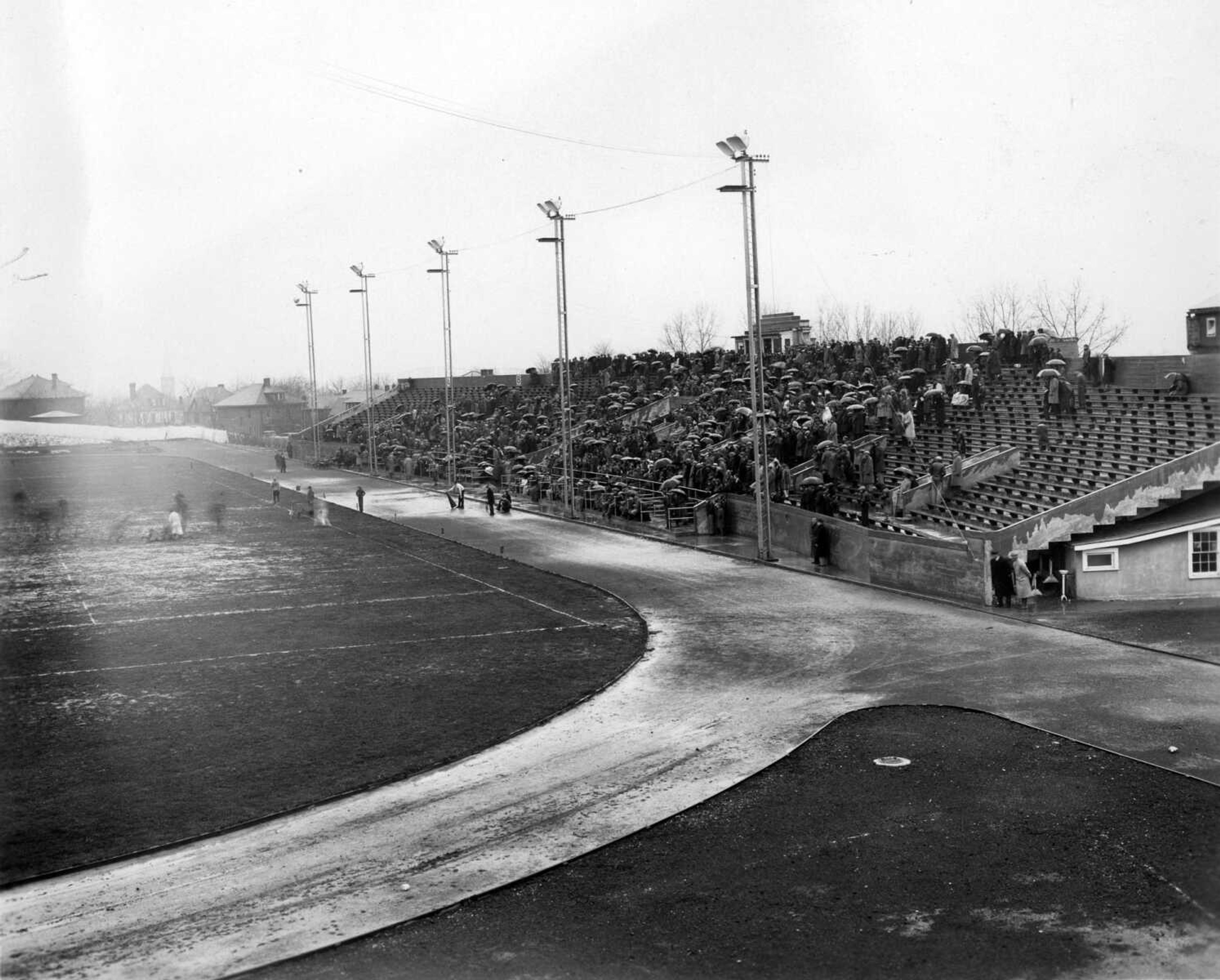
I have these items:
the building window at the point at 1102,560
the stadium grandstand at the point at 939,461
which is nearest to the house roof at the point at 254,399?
the stadium grandstand at the point at 939,461

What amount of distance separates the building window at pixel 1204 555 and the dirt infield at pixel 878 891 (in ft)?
40.0

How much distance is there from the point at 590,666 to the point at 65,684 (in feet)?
31.3

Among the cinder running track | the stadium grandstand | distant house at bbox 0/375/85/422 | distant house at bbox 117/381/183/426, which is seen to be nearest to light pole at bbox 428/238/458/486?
the stadium grandstand

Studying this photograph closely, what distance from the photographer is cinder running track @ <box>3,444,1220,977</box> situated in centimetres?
1101

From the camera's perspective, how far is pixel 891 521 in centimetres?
Answer: 3189

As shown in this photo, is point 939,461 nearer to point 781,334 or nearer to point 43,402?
point 781,334

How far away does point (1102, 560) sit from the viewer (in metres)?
25.8

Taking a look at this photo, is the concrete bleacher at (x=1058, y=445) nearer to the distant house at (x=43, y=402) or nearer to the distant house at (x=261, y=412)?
the distant house at (x=43, y=402)

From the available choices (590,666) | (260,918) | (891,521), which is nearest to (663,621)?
(590,666)

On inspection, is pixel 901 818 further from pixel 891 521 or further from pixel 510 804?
pixel 891 521

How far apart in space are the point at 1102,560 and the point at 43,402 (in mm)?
129787

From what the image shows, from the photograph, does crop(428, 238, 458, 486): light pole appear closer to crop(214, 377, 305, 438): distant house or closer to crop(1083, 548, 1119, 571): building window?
crop(1083, 548, 1119, 571): building window

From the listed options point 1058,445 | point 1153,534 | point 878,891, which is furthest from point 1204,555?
point 878,891

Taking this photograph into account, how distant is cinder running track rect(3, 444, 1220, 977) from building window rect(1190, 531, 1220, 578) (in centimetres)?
502
